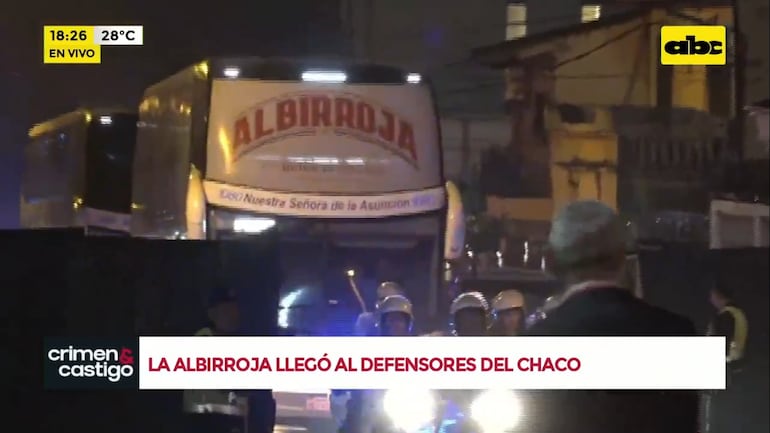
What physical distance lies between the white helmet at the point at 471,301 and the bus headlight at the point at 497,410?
205mm

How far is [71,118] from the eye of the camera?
219cm

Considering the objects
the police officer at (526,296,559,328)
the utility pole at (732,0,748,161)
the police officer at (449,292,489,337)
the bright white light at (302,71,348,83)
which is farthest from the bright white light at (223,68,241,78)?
the utility pole at (732,0,748,161)

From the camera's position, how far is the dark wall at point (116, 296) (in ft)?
7.04

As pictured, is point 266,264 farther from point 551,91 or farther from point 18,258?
point 551,91

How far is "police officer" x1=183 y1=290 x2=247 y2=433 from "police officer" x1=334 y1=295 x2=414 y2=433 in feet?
0.77

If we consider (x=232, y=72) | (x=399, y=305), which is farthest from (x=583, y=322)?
(x=232, y=72)

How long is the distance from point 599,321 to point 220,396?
886 millimetres

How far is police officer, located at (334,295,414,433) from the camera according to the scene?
210cm

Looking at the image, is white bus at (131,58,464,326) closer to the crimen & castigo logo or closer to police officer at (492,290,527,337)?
police officer at (492,290,527,337)

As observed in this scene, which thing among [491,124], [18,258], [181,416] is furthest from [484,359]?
[18,258]

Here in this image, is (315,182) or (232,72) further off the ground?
(232,72)

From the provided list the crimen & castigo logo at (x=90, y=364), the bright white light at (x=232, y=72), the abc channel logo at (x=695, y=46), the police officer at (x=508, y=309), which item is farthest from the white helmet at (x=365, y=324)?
the abc channel logo at (x=695, y=46)

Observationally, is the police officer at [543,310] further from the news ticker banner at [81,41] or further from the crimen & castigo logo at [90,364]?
the news ticker banner at [81,41]

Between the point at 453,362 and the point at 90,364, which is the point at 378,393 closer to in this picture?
the point at 453,362
